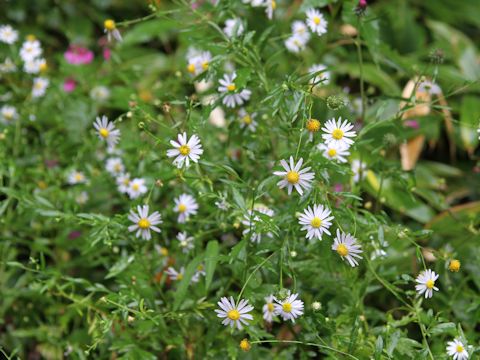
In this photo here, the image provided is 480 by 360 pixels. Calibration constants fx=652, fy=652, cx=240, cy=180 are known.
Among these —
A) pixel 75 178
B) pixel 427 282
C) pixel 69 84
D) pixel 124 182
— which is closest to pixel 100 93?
pixel 69 84

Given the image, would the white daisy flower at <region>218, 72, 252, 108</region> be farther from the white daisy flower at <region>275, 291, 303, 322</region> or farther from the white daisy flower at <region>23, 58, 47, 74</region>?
the white daisy flower at <region>23, 58, 47, 74</region>

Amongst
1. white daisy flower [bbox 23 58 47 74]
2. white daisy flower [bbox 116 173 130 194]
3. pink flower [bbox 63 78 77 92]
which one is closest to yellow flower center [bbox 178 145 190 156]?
white daisy flower [bbox 116 173 130 194]

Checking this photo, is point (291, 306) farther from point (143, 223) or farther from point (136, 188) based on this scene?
point (136, 188)

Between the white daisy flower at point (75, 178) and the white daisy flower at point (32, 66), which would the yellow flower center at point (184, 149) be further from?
the white daisy flower at point (32, 66)

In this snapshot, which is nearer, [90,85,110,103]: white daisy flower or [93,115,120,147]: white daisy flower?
[93,115,120,147]: white daisy flower

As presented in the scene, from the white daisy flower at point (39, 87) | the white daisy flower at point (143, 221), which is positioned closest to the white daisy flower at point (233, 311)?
the white daisy flower at point (143, 221)

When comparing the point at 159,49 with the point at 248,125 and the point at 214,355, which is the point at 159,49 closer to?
the point at 248,125
